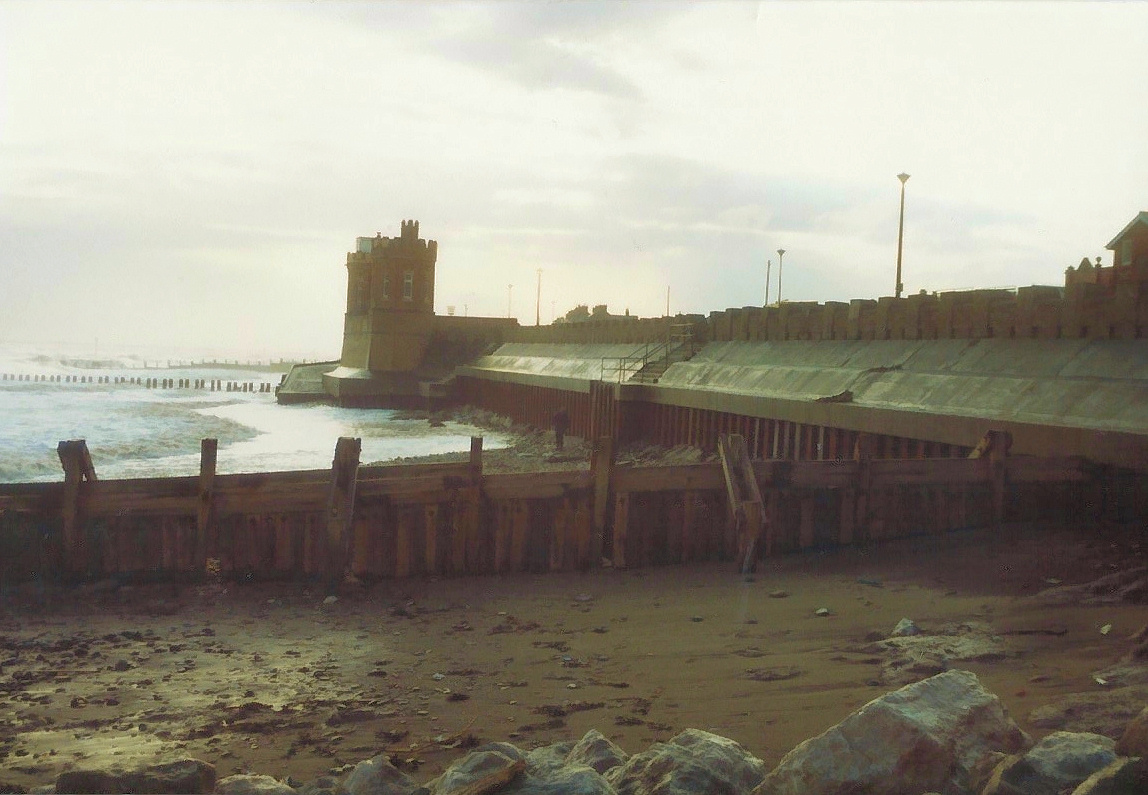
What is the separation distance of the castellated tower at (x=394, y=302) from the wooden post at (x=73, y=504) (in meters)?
55.4

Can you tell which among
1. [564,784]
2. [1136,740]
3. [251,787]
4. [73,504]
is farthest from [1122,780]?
[73,504]

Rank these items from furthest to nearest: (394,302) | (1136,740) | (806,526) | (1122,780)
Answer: (394,302) < (806,526) < (1136,740) < (1122,780)

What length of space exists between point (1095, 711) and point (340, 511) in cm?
820

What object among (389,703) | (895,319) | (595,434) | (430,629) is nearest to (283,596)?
(430,629)

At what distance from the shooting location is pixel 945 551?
11.8 meters

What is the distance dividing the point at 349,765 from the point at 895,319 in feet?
66.1

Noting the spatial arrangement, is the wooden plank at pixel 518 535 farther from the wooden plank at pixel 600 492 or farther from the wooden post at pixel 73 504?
the wooden post at pixel 73 504

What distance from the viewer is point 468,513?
12.0 metres

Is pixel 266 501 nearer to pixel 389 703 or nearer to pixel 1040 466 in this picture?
pixel 389 703

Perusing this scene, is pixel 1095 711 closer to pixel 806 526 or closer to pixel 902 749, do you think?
pixel 902 749

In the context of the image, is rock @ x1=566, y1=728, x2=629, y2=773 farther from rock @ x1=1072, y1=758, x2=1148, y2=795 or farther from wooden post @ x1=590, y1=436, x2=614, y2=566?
wooden post @ x1=590, y1=436, x2=614, y2=566

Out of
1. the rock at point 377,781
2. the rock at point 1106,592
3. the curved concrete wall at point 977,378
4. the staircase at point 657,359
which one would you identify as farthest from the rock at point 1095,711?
the staircase at point 657,359

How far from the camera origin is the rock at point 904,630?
26.7ft

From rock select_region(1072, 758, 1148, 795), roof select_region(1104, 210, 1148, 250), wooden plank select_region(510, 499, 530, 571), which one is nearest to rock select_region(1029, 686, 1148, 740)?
rock select_region(1072, 758, 1148, 795)
